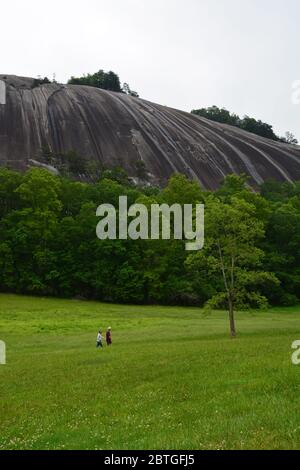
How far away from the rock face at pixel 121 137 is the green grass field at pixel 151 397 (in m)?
66.4

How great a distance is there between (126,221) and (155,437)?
7140 centimetres

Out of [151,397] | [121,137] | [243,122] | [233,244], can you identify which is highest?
[243,122]

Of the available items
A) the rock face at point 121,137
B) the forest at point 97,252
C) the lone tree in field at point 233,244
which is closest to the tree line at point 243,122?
the rock face at point 121,137

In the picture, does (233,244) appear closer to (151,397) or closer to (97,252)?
(151,397)

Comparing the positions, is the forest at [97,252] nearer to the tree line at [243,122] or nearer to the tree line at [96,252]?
the tree line at [96,252]

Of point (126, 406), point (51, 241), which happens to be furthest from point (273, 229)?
point (126, 406)

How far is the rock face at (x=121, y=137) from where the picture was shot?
3885 inches

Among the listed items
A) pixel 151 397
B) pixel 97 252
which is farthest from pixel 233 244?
pixel 97 252

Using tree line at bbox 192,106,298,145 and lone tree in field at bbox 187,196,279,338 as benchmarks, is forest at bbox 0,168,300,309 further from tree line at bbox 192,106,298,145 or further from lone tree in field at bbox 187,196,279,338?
tree line at bbox 192,106,298,145

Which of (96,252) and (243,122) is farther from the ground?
(243,122)

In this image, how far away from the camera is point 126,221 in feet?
272

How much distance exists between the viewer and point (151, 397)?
1731 cm

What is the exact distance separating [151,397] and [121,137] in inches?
3559

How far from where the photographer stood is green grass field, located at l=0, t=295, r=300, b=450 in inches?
A: 469
